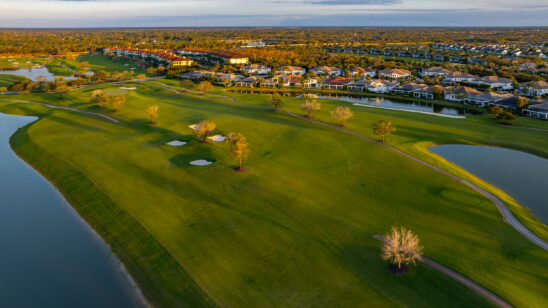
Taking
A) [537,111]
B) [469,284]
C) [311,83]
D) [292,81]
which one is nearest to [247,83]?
[292,81]

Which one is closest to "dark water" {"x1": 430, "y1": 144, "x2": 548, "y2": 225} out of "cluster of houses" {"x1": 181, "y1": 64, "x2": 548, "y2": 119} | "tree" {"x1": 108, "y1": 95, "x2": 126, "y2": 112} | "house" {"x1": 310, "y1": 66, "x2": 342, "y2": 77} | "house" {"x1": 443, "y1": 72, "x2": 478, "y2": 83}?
"cluster of houses" {"x1": 181, "y1": 64, "x2": 548, "y2": 119}

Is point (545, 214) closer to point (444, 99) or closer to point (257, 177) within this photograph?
point (257, 177)

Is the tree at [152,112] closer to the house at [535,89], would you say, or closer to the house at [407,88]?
the house at [407,88]

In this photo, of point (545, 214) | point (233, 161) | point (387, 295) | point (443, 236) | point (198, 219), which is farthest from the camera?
point (233, 161)

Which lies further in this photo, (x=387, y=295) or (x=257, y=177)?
(x=257, y=177)

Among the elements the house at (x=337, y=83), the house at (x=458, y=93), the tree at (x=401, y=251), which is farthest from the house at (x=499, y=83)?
the tree at (x=401, y=251)

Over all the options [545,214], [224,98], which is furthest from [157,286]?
[224,98]

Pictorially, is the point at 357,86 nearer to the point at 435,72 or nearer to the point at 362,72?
the point at 362,72
